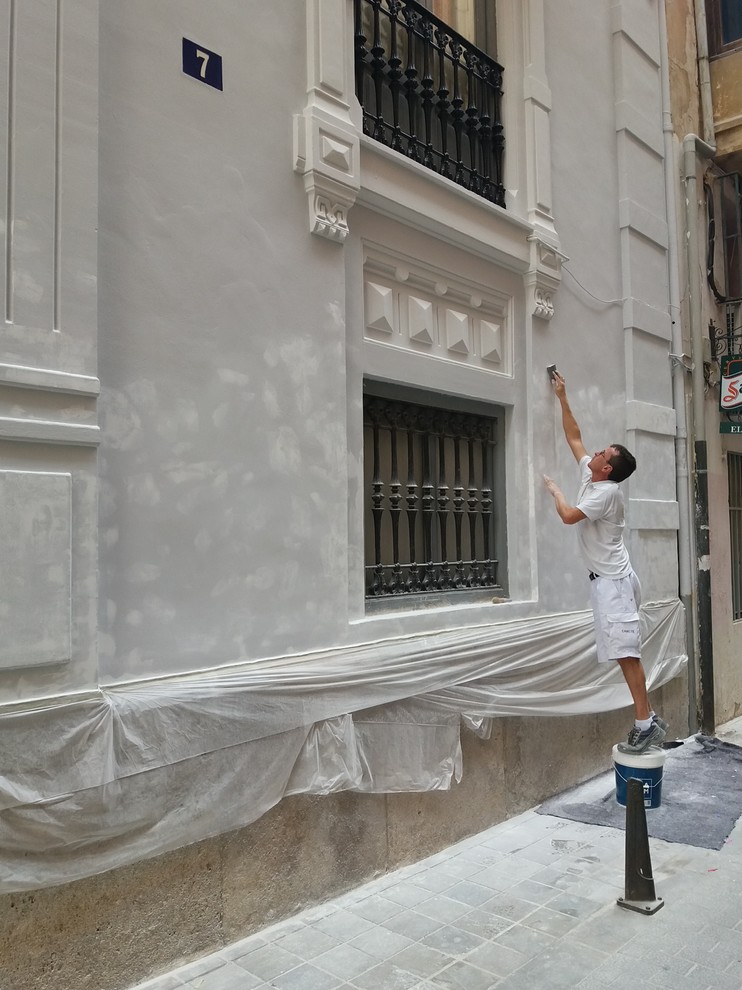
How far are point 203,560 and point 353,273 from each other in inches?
77.6

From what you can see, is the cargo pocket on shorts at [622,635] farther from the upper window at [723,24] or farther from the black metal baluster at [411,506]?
the upper window at [723,24]

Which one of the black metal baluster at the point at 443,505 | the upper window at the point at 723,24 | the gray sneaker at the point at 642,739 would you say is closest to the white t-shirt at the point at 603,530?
the black metal baluster at the point at 443,505

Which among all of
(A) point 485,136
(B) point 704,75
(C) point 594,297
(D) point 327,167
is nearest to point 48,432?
(D) point 327,167

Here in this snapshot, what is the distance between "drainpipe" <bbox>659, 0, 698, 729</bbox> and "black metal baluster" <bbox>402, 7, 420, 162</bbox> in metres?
3.48

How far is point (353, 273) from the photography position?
15.1 feet

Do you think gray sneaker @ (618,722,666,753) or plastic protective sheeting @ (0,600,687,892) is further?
gray sneaker @ (618,722,666,753)

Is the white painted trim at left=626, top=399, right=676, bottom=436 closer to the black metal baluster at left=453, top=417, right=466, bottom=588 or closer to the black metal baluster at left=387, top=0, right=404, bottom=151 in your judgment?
the black metal baluster at left=453, top=417, right=466, bottom=588

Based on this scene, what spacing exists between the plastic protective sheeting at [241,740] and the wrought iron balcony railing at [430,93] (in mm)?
3155

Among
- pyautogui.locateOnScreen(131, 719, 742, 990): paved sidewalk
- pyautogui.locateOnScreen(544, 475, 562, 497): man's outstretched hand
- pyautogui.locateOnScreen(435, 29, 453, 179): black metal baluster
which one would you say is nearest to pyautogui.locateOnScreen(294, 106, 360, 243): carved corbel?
pyautogui.locateOnScreen(435, 29, 453, 179): black metal baluster

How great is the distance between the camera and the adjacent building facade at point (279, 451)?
3014 mm

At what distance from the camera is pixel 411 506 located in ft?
16.7

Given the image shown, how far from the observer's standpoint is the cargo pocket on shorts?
5238mm

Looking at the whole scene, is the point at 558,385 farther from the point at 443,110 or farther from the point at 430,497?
the point at 443,110

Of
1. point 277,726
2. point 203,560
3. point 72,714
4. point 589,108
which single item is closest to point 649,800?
point 277,726
